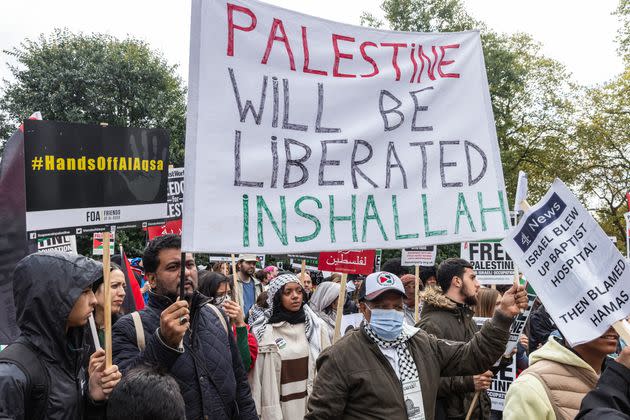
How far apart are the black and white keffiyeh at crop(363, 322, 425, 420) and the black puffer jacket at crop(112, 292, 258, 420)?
0.84 meters

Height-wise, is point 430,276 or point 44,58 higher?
point 44,58

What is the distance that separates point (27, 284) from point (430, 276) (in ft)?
20.6

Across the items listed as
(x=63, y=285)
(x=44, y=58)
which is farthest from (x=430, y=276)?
(x=44, y=58)

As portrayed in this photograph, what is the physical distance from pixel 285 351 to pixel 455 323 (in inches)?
57.9

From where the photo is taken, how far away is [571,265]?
327 cm

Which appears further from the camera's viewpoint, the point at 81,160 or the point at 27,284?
the point at 81,160

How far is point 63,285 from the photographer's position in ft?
10.6

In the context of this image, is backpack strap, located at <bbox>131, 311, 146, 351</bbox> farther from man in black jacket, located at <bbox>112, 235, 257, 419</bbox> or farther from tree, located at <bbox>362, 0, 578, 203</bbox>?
tree, located at <bbox>362, 0, 578, 203</bbox>

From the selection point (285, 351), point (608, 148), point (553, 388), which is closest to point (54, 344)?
point (553, 388)

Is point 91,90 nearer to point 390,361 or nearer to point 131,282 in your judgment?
point 131,282

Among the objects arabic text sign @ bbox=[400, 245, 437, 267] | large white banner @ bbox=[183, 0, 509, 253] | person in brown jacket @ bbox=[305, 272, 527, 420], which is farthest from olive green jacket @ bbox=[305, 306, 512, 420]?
arabic text sign @ bbox=[400, 245, 437, 267]

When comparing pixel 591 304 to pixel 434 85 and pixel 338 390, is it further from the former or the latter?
pixel 434 85

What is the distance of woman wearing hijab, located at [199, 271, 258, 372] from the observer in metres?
5.00

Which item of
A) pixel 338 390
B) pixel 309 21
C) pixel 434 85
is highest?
pixel 309 21
